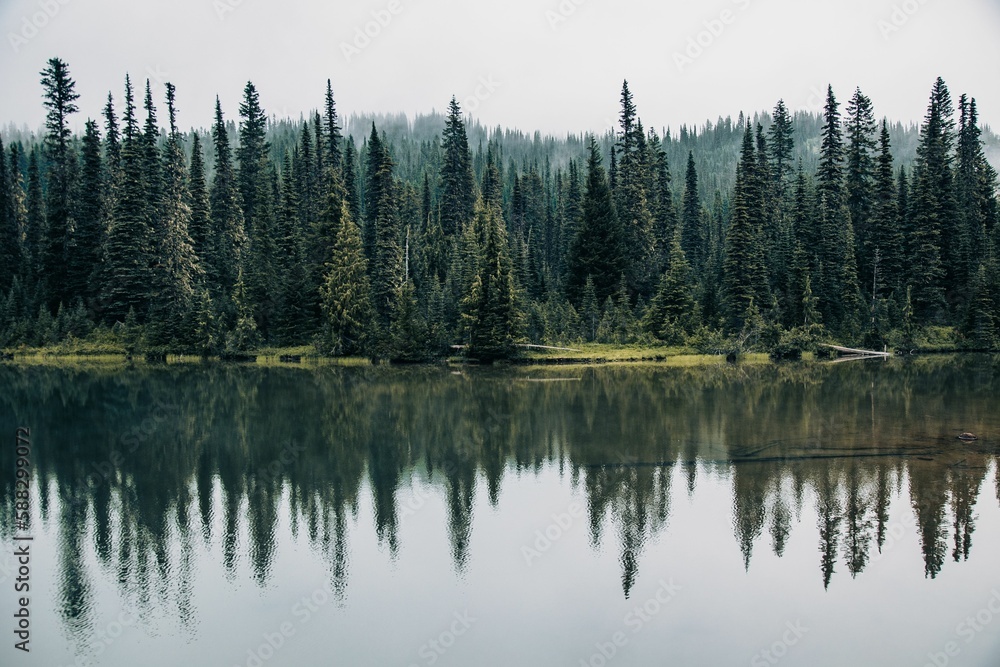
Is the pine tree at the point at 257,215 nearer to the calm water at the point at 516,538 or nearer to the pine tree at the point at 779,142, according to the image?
the calm water at the point at 516,538

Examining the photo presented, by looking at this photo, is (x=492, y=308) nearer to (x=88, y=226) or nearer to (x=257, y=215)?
(x=257, y=215)

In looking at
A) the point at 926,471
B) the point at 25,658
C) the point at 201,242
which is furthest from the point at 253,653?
the point at 201,242

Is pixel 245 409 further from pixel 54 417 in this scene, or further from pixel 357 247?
pixel 357 247

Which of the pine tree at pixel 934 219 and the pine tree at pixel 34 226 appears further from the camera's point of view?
the pine tree at pixel 34 226

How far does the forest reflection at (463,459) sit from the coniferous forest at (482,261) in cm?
1868

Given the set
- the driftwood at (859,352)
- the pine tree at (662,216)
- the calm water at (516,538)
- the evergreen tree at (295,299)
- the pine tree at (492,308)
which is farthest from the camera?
the pine tree at (662,216)

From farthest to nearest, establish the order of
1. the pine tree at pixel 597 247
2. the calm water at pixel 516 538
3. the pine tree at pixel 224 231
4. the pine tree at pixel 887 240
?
the pine tree at pixel 224 231, the pine tree at pixel 597 247, the pine tree at pixel 887 240, the calm water at pixel 516 538

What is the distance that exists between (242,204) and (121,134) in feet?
45.4

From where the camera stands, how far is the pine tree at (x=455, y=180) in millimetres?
89125

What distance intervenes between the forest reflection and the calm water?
120 mm

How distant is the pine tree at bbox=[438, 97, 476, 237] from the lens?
89125 millimetres

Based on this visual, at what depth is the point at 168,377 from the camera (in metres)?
52.3

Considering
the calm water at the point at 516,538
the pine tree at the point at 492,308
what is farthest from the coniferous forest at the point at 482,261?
the calm water at the point at 516,538

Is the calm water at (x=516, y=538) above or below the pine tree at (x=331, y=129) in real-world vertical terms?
below
